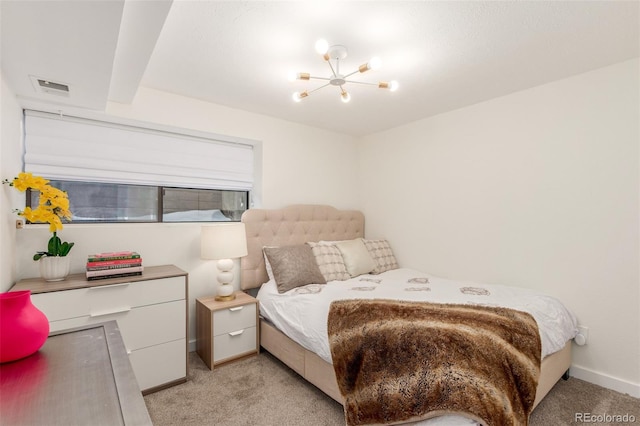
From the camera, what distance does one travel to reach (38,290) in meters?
1.90

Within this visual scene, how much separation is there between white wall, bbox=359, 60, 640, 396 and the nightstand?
1966 mm

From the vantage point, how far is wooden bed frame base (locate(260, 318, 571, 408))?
6.72ft

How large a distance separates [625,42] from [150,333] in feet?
12.5

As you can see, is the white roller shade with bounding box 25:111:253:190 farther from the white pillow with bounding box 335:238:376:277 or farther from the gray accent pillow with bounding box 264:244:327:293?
the white pillow with bounding box 335:238:376:277

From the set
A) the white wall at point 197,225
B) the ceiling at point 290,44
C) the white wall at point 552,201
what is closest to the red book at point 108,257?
the white wall at point 197,225

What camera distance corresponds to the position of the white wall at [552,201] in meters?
2.29

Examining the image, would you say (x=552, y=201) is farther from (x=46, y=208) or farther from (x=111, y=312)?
(x=46, y=208)

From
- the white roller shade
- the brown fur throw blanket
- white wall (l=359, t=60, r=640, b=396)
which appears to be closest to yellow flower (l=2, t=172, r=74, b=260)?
the white roller shade

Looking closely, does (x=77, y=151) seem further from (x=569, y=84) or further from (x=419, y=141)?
(x=569, y=84)

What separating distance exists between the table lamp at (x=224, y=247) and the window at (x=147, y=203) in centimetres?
62

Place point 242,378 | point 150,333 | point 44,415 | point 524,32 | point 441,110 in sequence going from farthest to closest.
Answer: point 441,110 → point 242,378 → point 150,333 → point 524,32 → point 44,415

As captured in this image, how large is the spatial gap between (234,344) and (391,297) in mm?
1418

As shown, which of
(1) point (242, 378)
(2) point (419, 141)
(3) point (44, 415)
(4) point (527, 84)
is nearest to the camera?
(3) point (44, 415)

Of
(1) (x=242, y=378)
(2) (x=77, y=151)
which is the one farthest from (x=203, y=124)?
(1) (x=242, y=378)
